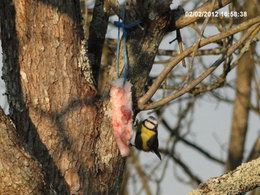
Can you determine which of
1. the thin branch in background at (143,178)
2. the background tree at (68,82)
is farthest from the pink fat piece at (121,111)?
the thin branch in background at (143,178)

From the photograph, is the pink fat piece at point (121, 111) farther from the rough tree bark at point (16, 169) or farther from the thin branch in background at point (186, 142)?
the thin branch in background at point (186, 142)

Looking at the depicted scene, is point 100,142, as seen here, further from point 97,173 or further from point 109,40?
point 109,40

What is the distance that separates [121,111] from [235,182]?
0.63 m

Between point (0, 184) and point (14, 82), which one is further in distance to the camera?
point (14, 82)

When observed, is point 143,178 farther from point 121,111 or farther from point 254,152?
point 121,111

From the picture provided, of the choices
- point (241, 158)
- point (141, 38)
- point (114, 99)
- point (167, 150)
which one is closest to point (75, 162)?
point (114, 99)

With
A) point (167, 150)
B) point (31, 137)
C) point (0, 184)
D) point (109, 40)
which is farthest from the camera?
point (167, 150)

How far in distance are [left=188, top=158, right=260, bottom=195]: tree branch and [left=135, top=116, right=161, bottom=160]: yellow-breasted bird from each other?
3.95 ft

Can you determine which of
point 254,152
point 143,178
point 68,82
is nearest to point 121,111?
point 68,82

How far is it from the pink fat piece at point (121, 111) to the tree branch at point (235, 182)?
482 millimetres

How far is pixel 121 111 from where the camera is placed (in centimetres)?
304

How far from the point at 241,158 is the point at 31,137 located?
11.5ft

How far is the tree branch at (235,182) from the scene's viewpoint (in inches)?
105

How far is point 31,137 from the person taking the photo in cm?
293
